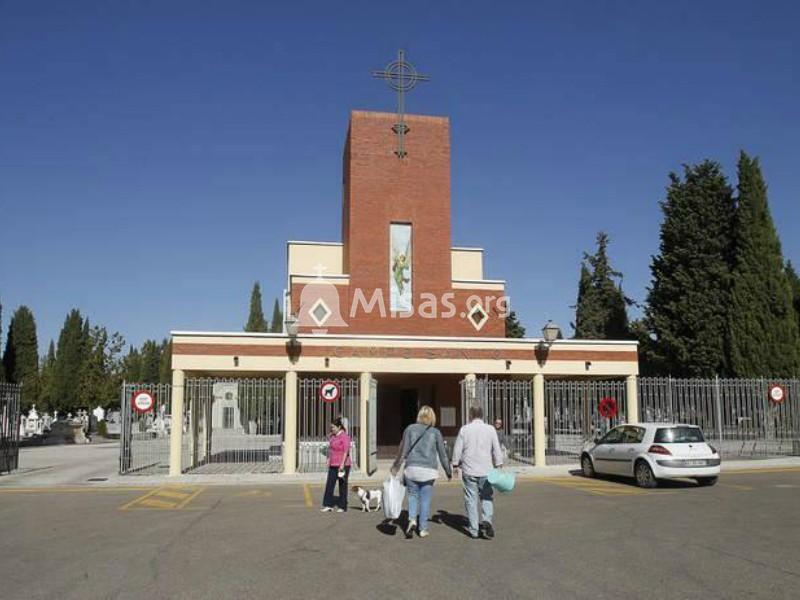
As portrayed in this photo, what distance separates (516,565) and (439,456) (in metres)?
2.32

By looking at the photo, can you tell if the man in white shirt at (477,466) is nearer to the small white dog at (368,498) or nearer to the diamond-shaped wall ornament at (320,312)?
the small white dog at (368,498)

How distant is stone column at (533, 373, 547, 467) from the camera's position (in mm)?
22938

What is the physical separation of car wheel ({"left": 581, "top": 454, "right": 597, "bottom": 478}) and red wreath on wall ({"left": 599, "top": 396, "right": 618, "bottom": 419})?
4306 mm

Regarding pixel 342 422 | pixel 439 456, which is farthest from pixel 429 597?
pixel 342 422

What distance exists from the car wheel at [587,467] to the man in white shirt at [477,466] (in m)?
9.92

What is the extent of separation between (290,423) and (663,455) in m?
10.6

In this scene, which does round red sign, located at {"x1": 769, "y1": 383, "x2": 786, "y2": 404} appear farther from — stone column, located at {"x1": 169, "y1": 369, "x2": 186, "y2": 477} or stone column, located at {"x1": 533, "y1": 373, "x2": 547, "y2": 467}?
stone column, located at {"x1": 169, "y1": 369, "x2": 186, "y2": 477}

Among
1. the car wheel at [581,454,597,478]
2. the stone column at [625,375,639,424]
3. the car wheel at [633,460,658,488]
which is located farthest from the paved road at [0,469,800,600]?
the stone column at [625,375,639,424]

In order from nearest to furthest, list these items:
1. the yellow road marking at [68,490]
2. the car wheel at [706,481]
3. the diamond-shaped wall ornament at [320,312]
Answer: the car wheel at [706,481], the yellow road marking at [68,490], the diamond-shaped wall ornament at [320,312]

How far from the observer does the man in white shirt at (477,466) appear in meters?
9.80

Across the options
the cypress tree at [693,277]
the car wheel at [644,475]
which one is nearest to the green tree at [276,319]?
the cypress tree at [693,277]

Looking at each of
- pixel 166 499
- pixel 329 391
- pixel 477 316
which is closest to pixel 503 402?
pixel 329 391

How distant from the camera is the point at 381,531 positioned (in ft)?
34.4

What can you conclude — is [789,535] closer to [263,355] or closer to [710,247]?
[263,355]
